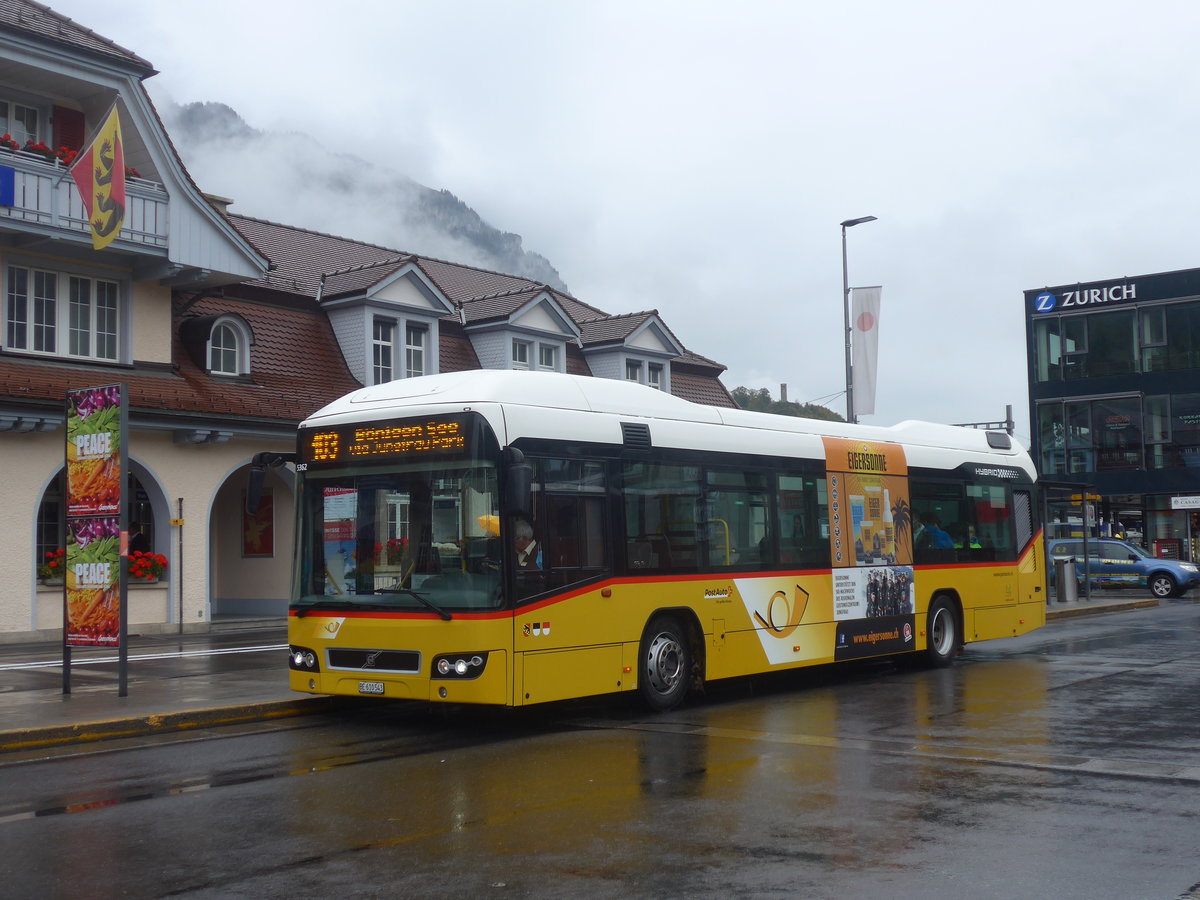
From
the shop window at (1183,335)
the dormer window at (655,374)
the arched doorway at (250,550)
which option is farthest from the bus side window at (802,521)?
the shop window at (1183,335)

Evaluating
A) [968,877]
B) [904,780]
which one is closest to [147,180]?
[904,780]

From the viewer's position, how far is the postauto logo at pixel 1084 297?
5625 cm

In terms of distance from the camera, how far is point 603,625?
37.8 feet

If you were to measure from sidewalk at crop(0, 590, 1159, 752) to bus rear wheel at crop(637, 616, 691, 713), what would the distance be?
319 cm

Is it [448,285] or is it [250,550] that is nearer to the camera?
[250,550]

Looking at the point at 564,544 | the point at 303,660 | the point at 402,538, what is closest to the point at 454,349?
the point at 303,660

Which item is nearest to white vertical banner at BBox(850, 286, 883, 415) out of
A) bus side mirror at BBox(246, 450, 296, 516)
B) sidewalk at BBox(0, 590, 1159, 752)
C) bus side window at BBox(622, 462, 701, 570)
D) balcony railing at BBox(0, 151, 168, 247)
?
sidewalk at BBox(0, 590, 1159, 752)

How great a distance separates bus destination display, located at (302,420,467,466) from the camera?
35.6 ft

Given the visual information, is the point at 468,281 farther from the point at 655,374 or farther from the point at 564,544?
the point at 564,544

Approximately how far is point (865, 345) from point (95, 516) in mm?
18530

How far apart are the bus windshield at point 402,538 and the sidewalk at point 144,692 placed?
1584 millimetres

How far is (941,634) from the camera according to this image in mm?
16750

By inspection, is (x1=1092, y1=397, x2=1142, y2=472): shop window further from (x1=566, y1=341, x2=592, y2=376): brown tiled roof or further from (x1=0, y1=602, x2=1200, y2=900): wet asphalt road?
(x1=0, y1=602, x2=1200, y2=900): wet asphalt road

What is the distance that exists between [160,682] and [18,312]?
34.5 feet
